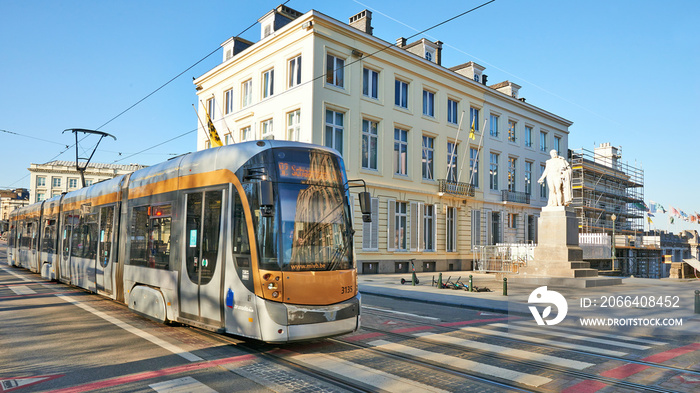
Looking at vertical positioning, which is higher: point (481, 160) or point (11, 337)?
point (481, 160)

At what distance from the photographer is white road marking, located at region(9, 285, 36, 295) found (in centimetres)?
1472

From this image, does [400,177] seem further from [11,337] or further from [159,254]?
[11,337]

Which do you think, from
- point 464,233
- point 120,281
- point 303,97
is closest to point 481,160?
point 464,233

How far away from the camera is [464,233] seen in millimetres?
33375

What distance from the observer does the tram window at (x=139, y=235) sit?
10.1 meters

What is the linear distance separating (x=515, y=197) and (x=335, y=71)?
19855mm

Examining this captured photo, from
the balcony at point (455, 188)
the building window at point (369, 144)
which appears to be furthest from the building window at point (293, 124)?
the balcony at point (455, 188)

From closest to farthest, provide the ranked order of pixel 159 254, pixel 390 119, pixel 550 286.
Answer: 1. pixel 159 254
2. pixel 550 286
3. pixel 390 119

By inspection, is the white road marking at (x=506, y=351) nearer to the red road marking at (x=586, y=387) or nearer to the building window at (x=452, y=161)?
the red road marking at (x=586, y=387)

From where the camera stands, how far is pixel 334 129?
26.2 meters

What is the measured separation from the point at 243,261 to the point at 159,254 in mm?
2979

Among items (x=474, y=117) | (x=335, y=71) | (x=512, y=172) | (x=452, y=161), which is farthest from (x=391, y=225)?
(x=512, y=172)

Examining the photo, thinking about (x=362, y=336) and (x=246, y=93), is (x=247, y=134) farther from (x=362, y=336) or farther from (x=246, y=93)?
(x=362, y=336)

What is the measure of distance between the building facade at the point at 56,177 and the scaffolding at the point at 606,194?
80.1 metres
